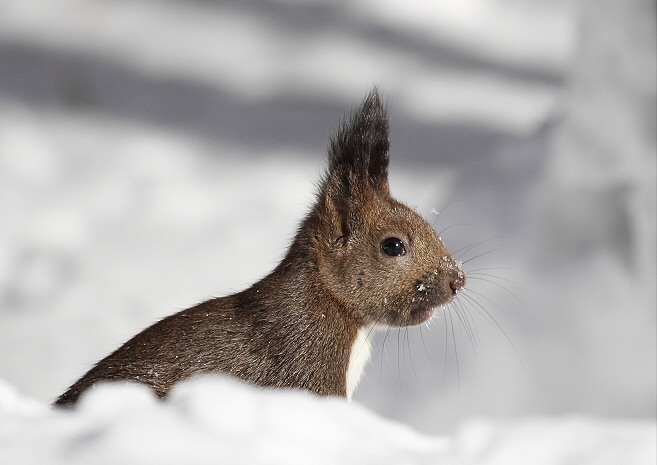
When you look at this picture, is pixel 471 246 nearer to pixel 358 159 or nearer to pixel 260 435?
pixel 358 159

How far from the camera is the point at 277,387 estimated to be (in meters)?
1.05

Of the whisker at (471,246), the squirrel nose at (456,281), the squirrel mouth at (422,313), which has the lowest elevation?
the squirrel mouth at (422,313)

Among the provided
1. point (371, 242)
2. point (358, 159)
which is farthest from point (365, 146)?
point (371, 242)

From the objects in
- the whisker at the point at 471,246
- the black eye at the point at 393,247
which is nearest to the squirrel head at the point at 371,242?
the black eye at the point at 393,247

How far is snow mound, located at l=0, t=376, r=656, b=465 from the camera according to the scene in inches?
24.5

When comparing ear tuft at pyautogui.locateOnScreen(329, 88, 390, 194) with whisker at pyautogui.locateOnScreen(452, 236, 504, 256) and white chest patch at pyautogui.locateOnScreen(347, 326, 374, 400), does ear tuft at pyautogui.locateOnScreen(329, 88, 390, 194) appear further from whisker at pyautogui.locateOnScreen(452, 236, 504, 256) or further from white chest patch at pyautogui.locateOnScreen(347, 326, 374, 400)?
whisker at pyautogui.locateOnScreen(452, 236, 504, 256)

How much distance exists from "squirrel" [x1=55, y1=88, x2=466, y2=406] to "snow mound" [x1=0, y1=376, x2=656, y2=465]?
270 millimetres

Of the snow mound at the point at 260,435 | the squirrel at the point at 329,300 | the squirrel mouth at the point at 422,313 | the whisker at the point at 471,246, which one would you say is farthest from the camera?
the whisker at the point at 471,246

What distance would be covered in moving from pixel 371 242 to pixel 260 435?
1.79 ft

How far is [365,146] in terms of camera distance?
1175 millimetres

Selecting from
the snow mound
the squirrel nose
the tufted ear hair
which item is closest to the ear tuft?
the tufted ear hair

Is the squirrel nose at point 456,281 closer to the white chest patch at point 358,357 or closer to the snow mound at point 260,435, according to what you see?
the white chest patch at point 358,357

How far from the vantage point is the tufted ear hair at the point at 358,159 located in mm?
1150

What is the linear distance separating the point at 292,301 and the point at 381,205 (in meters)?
0.20
